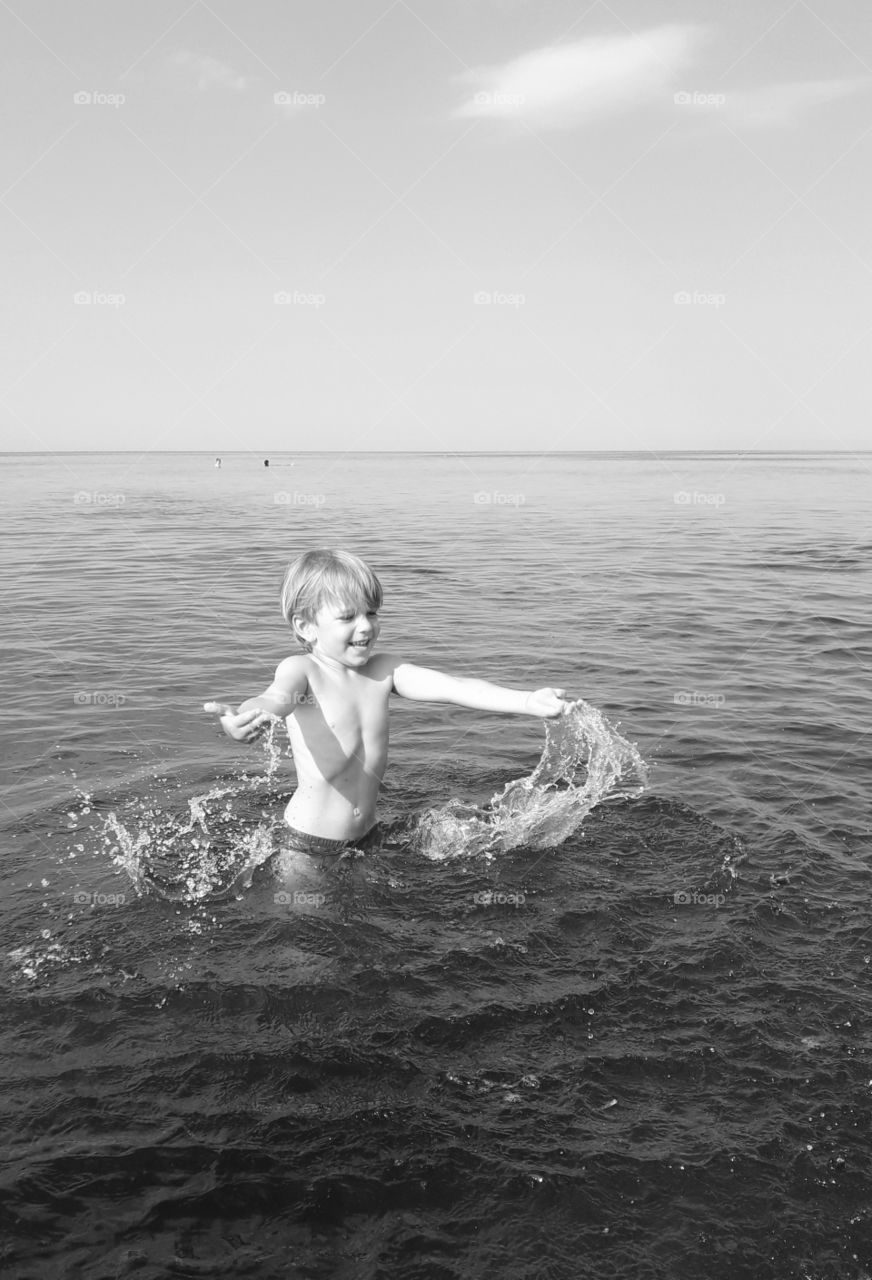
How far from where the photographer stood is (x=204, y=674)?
36.0ft

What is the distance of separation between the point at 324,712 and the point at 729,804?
3409 mm

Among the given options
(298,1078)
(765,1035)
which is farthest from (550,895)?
(298,1078)

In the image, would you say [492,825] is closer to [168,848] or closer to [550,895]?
[550,895]
